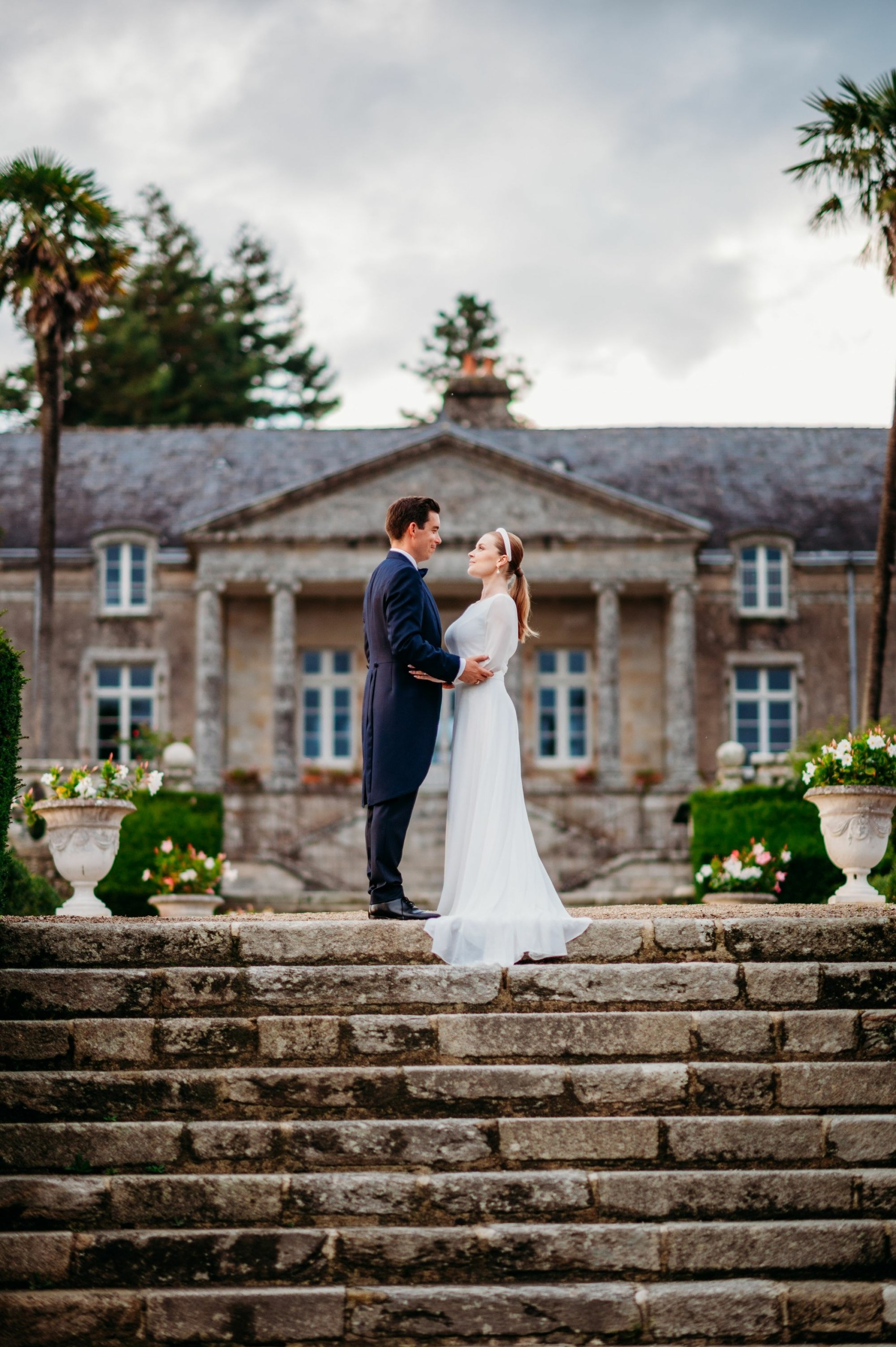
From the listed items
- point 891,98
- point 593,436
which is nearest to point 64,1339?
point 891,98

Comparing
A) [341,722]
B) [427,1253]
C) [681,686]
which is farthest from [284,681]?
[427,1253]

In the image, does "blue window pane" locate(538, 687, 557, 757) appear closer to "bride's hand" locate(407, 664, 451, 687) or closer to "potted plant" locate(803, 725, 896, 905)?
"potted plant" locate(803, 725, 896, 905)

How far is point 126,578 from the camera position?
3169 cm

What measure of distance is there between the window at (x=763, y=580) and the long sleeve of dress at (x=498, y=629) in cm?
2384

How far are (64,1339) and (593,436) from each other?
30.0 meters

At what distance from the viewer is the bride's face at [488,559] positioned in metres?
8.40

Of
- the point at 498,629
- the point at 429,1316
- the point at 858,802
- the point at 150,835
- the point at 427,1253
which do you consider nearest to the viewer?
the point at 429,1316

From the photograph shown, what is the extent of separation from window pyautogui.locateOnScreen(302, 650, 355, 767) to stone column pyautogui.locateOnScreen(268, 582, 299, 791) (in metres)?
0.92

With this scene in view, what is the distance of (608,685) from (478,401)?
27.3 feet

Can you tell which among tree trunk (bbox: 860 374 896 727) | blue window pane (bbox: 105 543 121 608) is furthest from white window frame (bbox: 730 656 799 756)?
blue window pane (bbox: 105 543 121 608)

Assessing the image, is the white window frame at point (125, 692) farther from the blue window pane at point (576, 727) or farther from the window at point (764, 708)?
the window at point (764, 708)

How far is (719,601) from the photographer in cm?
3169

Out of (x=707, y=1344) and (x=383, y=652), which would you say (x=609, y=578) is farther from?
(x=707, y=1344)

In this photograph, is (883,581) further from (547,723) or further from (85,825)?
(85,825)
